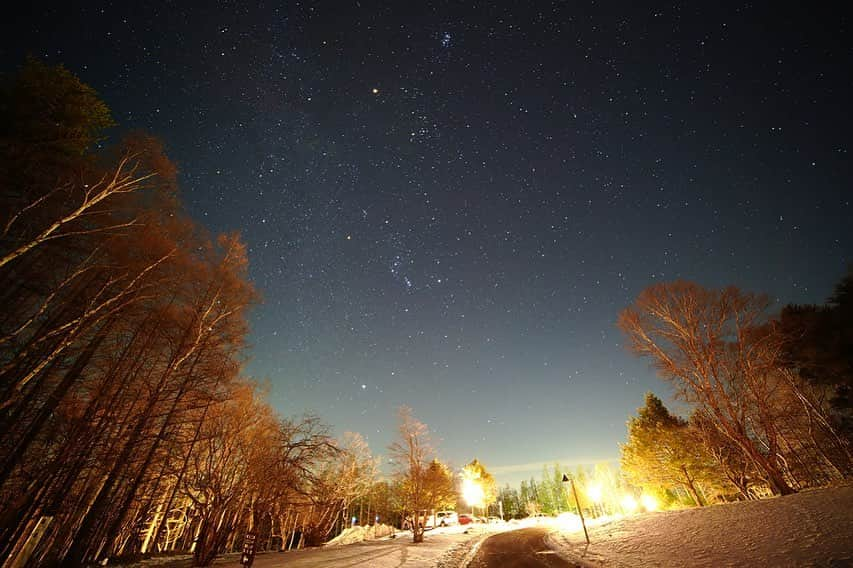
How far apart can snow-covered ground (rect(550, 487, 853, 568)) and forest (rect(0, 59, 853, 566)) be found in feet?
10.1

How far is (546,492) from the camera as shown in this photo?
77750 mm

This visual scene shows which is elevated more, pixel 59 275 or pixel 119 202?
pixel 119 202

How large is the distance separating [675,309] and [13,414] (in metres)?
24.9

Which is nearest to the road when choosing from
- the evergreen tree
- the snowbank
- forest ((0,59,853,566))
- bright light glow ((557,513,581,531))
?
forest ((0,59,853,566))

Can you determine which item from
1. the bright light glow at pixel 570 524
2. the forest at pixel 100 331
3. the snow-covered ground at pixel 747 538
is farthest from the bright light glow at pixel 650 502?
the forest at pixel 100 331

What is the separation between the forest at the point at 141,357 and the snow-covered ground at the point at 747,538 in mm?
3084

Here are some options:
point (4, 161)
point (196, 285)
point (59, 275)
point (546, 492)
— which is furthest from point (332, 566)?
point (546, 492)

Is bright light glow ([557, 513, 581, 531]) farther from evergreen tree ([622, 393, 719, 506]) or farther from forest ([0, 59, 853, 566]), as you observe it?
forest ([0, 59, 853, 566])

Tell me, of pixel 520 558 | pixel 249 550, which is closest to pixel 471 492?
pixel 520 558

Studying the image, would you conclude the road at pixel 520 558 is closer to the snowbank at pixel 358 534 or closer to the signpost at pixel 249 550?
the signpost at pixel 249 550

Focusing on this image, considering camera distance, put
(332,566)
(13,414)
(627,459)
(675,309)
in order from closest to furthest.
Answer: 1. (13,414)
2. (332,566)
3. (675,309)
4. (627,459)

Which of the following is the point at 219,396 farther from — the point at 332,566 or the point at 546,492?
the point at 546,492

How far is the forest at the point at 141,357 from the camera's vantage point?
342 inches

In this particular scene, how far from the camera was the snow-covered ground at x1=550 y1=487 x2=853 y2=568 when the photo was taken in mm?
6051
